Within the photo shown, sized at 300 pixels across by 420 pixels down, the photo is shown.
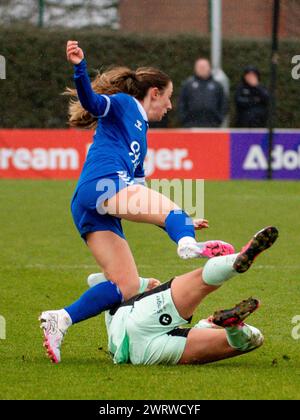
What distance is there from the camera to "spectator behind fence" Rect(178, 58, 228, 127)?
20.4 metres

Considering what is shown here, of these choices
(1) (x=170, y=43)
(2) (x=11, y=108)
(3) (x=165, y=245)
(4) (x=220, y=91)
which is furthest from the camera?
(1) (x=170, y=43)

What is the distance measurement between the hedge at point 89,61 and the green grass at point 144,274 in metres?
4.21

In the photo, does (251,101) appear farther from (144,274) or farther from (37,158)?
(144,274)

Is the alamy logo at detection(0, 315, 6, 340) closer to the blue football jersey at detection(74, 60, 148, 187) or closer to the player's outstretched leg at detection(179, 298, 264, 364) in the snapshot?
the blue football jersey at detection(74, 60, 148, 187)

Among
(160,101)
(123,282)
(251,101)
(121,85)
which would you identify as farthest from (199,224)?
(251,101)

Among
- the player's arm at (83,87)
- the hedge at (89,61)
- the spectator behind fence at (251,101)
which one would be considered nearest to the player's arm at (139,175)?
the player's arm at (83,87)

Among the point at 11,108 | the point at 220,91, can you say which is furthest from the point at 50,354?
the point at 11,108

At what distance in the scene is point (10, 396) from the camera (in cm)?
564

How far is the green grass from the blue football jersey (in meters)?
1.14

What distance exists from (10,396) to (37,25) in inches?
693

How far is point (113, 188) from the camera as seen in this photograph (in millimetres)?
6660

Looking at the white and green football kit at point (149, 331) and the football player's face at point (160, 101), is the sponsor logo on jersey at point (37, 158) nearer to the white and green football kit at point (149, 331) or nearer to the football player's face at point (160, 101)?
the football player's face at point (160, 101)

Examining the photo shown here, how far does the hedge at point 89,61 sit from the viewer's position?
22.1 m
